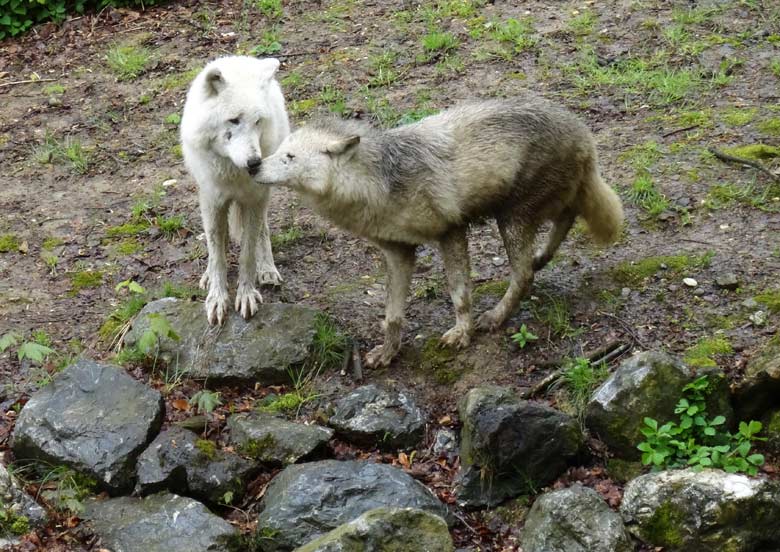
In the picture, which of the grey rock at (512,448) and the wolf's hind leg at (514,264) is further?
the wolf's hind leg at (514,264)

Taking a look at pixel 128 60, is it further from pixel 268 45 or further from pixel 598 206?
pixel 598 206

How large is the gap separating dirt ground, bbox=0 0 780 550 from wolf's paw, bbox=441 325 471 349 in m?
0.07

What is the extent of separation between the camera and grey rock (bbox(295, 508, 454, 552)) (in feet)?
14.3

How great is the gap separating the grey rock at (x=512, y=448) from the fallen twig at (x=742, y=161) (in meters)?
3.00

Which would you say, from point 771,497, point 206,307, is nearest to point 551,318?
point 771,497

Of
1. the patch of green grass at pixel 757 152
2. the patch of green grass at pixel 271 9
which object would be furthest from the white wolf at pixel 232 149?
the patch of green grass at pixel 271 9

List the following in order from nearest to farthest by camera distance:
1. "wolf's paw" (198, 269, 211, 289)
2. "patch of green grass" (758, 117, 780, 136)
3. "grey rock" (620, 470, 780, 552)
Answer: "grey rock" (620, 470, 780, 552), "wolf's paw" (198, 269, 211, 289), "patch of green grass" (758, 117, 780, 136)

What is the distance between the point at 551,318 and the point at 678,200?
5.46ft

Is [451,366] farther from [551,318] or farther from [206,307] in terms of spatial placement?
[206,307]

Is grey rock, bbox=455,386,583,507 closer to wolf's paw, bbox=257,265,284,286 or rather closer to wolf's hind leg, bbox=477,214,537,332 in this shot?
wolf's hind leg, bbox=477,214,537,332

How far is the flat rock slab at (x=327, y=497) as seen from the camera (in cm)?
493

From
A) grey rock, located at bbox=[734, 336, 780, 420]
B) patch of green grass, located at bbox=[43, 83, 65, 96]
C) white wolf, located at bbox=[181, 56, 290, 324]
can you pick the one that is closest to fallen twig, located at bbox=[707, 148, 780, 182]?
grey rock, located at bbox=[734, 336, 780, 420]

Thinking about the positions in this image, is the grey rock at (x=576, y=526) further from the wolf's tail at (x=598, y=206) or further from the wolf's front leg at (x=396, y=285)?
the wolf's tail at (x=598, y=206)

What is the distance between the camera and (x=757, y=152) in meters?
7.42
